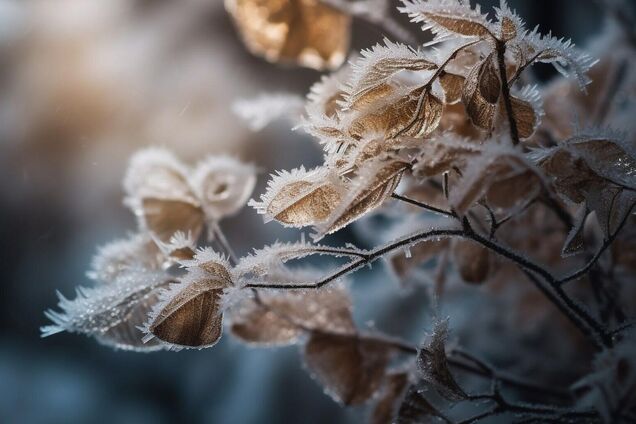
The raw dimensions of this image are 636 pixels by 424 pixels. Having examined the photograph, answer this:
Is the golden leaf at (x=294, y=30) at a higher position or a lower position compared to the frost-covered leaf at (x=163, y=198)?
A: higher

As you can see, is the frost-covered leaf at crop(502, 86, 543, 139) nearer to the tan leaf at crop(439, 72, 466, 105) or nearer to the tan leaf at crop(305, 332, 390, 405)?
the tan leaf at crop(439, 72, 466, 105)

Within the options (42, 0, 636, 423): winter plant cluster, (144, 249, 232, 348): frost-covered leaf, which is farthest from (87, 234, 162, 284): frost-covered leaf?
(144, 249, 232, 348): frost-covered leaf

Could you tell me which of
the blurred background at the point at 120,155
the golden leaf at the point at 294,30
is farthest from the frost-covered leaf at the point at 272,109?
the blurred background at the point at 120,155

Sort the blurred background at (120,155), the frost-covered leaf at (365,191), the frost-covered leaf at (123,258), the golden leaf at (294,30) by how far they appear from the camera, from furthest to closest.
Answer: the blurred background at (120,155), the golden leaf at (294,30), the frost-covered leaf at (123,258), the frost-covered leaf at (365,191)

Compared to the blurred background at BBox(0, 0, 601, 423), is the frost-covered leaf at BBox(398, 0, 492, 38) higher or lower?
lower

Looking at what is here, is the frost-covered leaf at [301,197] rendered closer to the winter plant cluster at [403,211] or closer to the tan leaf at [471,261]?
the winter plant cluster at [403,211]

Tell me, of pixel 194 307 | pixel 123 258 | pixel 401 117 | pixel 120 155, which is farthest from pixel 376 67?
pixel 120 155
